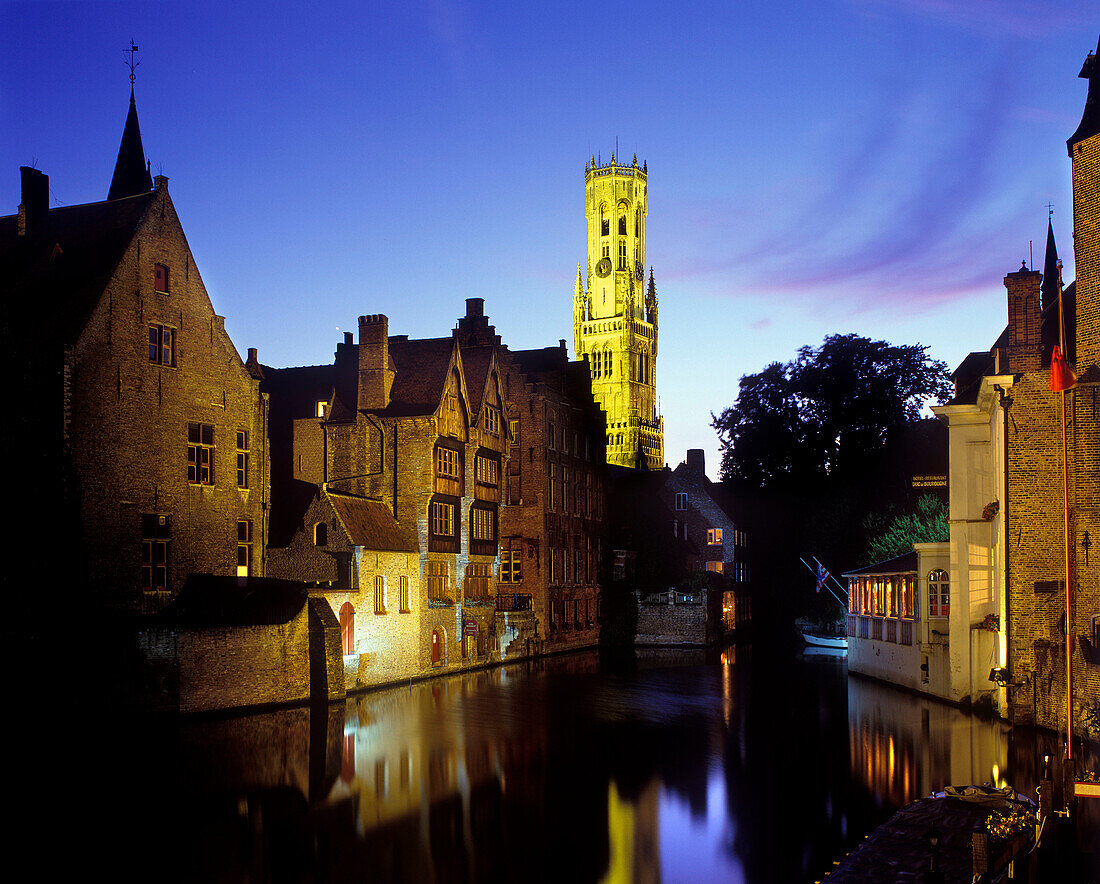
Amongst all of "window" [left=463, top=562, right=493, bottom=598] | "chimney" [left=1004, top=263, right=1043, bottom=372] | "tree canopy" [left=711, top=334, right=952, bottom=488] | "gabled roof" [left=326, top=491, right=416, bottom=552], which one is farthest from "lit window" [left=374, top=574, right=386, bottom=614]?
"tree canopy" [left=711, top=334, right=952, bottom=488]

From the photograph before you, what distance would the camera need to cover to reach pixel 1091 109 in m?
27.3

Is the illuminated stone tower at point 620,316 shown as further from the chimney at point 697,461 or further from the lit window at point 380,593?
the lit window at point 380,593

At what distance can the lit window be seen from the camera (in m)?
42.8

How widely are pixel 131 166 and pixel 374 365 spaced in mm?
16085

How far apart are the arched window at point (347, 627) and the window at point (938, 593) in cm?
2044

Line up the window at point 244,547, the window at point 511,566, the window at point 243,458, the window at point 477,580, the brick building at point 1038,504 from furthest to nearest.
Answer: the window at point 511,566
the window at point 477,580
the window at point 243,458
the window at point 244,547
the brick building at point 1038,504

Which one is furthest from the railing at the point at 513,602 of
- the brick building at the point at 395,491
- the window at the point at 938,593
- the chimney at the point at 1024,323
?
the chimney at the point at 1024,323

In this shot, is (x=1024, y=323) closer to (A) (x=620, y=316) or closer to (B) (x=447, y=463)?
(B) (x=447, y=463)

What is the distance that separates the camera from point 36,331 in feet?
111

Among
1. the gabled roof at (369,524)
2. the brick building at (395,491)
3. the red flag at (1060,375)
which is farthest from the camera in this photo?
the brick building at (395,491)

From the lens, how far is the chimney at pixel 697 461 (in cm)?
7750

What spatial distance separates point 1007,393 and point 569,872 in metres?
19.8

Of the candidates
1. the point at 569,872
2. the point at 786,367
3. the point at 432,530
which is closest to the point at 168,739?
the point at 569,872

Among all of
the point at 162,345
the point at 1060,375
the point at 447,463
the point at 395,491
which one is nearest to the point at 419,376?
the point at 447,463
